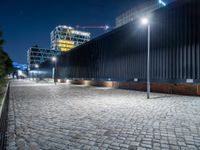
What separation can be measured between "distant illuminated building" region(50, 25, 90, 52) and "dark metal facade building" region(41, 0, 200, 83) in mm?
141544

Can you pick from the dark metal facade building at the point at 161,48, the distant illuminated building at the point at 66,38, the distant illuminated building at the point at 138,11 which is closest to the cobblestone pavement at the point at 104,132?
the dark metal facade building at the point at 161,48

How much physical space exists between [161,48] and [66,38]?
6090 inches

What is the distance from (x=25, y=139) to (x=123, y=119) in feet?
11.2

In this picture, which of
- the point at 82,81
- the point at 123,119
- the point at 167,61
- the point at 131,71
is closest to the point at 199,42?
the point at 167,61

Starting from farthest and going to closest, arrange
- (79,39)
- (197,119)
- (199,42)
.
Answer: (79,39) → (199,42) → (197,119)

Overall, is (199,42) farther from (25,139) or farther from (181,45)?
(25,139)

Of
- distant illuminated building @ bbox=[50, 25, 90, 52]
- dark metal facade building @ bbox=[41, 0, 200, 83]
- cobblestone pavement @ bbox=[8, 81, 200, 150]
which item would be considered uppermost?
distant illuminated building @ bbox=[50, 25, 90, 52]

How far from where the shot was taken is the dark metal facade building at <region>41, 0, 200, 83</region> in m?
13.7

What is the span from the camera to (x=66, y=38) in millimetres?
162875

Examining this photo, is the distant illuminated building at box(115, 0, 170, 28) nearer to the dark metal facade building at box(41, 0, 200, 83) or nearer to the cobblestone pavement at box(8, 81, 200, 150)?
the dark metal facade building at box(41, 0, 200, 83)

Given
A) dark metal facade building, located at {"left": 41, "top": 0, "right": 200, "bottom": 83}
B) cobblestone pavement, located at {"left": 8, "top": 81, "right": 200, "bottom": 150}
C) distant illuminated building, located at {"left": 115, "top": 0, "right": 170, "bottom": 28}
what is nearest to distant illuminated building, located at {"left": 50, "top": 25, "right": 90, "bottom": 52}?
distant illuminated building, located at {"left": 115, "top": 0, "right": 170, "bottom": 28}

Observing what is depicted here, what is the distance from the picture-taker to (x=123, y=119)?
648 cm

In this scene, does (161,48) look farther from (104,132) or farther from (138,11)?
(138,11)

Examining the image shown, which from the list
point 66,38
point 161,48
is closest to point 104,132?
point 161,48
